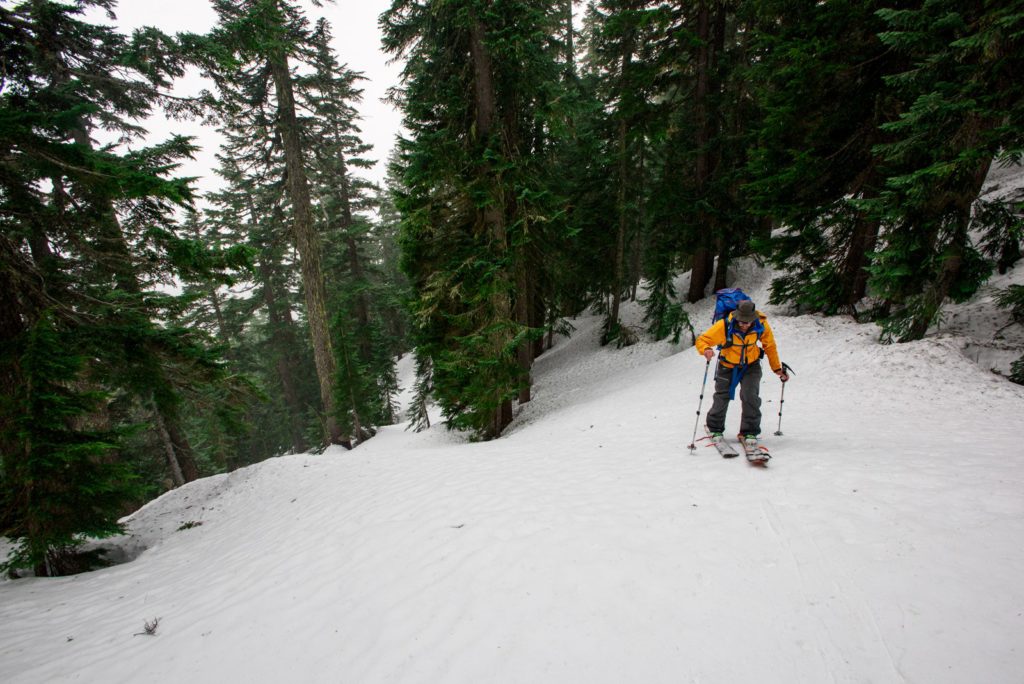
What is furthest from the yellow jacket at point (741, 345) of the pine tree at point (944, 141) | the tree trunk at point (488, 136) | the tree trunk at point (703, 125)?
the tree trunk at point (703, 125)

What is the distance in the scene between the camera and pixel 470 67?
9.33 metres

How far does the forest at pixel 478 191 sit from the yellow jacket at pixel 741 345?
14.7 ft

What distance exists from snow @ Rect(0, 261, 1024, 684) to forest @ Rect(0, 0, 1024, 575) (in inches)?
85.3

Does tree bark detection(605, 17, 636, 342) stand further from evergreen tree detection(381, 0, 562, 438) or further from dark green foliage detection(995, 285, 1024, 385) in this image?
dark green foliage detection(995, 285, 1024, 385)

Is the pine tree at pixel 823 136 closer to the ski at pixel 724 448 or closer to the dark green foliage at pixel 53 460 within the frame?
the ski at pixel 724 448

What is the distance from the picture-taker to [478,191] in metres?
8.70

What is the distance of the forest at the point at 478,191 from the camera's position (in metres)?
5.82

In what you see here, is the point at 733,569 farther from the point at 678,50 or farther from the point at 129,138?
the point at 129,138

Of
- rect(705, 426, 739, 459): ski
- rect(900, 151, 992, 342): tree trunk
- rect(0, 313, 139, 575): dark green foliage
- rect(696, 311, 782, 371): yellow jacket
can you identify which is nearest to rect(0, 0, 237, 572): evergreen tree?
rect(0, 313, 139, 575): dark green foliage

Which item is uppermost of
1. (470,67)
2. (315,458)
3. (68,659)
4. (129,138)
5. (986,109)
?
(129,138)

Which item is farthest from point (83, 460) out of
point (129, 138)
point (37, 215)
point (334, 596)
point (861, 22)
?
point (861, 22)

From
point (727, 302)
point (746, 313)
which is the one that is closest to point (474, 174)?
point (727, 302)

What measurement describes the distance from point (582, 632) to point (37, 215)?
999cm

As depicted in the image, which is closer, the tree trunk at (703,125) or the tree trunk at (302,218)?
the tree trunk at (302,218)
